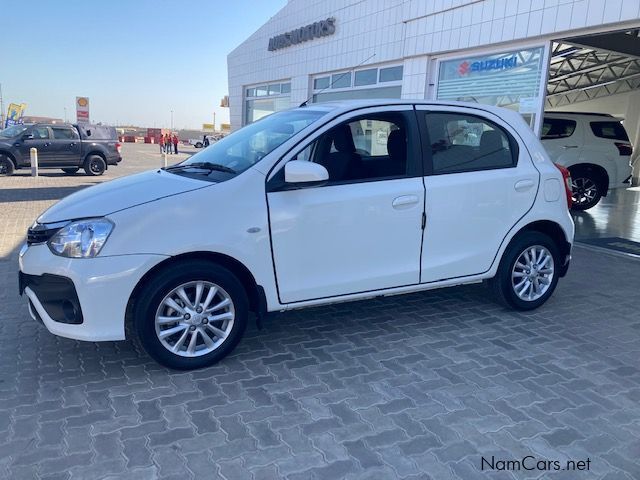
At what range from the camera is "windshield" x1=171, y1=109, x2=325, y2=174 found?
373 centimetres

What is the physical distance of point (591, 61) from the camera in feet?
57.4

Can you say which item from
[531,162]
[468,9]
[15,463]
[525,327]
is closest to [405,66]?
[468,9]

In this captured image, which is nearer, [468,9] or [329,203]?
[329,203]

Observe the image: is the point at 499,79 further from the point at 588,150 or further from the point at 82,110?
the point at 82,110

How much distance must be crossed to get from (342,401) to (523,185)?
2.53 metres

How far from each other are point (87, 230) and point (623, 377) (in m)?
3.70

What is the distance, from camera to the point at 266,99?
19172 mm

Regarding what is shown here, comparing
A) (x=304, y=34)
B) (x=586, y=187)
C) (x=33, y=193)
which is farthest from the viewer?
(x=304, y=34)

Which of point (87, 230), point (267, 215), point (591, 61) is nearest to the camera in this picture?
point (87, 230)

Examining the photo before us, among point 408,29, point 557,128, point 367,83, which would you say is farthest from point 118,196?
point 367,83

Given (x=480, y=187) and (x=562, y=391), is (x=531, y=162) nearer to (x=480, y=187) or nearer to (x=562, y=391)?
(x=480, y=187)

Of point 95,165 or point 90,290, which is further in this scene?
point 95,165

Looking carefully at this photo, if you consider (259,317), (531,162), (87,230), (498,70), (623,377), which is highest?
(498,70)

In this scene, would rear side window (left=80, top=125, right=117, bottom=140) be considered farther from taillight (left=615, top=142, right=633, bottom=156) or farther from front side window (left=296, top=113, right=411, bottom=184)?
front side window (left=296, top=113, right=411, bottom=184)
